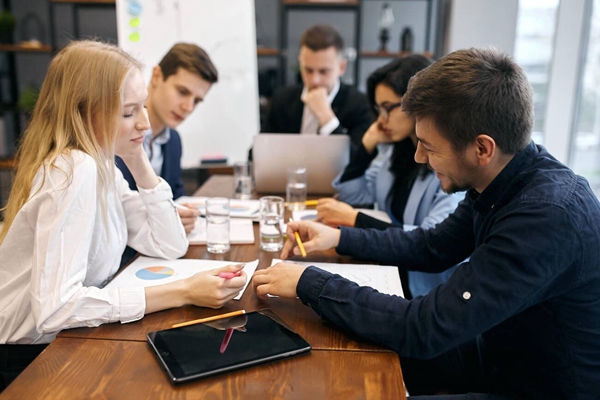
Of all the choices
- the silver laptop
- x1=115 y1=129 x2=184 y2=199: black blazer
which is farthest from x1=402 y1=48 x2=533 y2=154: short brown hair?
x1=115 y1=129 x2=184 y2=199: black blazer

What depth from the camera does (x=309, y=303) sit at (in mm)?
A: 1007

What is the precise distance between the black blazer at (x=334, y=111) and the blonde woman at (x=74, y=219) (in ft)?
5.54

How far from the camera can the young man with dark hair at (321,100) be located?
2.72 m

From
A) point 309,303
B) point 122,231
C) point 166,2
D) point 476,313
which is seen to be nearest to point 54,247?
point 122,231

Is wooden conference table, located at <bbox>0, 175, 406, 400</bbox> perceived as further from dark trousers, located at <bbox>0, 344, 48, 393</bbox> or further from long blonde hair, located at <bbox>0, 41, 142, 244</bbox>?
long blonde hair, located at <bbox>0, 41, 142, 244</bbox>

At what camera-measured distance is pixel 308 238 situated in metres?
1.39

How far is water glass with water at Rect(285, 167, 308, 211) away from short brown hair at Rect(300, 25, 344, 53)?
40.2 inches

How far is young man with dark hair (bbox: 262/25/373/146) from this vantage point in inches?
107


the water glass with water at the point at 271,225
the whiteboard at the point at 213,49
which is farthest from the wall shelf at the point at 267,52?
the water glass with water at the point at 271,225

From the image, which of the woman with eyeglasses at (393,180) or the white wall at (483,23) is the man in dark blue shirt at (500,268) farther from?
the white wall at (483,23)

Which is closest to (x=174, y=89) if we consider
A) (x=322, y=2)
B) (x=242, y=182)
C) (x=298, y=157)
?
(x=242, y=182)

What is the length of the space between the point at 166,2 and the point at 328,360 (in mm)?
2993

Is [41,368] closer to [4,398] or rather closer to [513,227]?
[4,398]

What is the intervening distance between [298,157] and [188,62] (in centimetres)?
57
